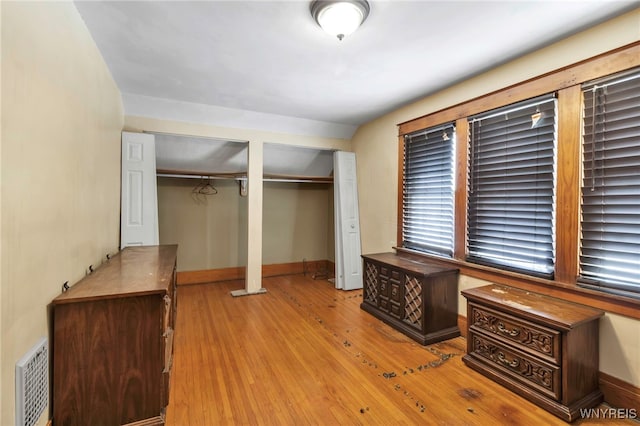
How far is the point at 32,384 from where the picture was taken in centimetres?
137

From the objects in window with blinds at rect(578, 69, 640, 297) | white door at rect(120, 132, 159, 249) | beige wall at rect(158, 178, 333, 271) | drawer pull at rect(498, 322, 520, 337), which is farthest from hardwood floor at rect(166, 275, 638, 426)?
beige wall at rect(158, 178, 333, 271)

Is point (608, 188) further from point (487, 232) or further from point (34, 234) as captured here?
point (34, 234)

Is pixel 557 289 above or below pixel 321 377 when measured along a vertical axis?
above

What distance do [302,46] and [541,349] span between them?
282cm

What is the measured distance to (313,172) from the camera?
549 centimetres

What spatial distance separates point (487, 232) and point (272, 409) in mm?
2386

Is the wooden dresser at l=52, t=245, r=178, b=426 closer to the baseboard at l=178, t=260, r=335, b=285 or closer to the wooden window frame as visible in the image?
the wooden window frame

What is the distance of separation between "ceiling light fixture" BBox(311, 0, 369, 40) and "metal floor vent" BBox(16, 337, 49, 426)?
241 centimetres

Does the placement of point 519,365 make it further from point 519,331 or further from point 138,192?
point 138,192

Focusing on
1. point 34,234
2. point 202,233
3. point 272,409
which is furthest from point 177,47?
point 202,233

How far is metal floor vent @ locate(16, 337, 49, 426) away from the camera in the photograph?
4.18ft

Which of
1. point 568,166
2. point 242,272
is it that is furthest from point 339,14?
point 242,272

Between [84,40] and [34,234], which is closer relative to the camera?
[34,234]

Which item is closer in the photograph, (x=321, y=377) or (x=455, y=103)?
(x=321, y=377)
